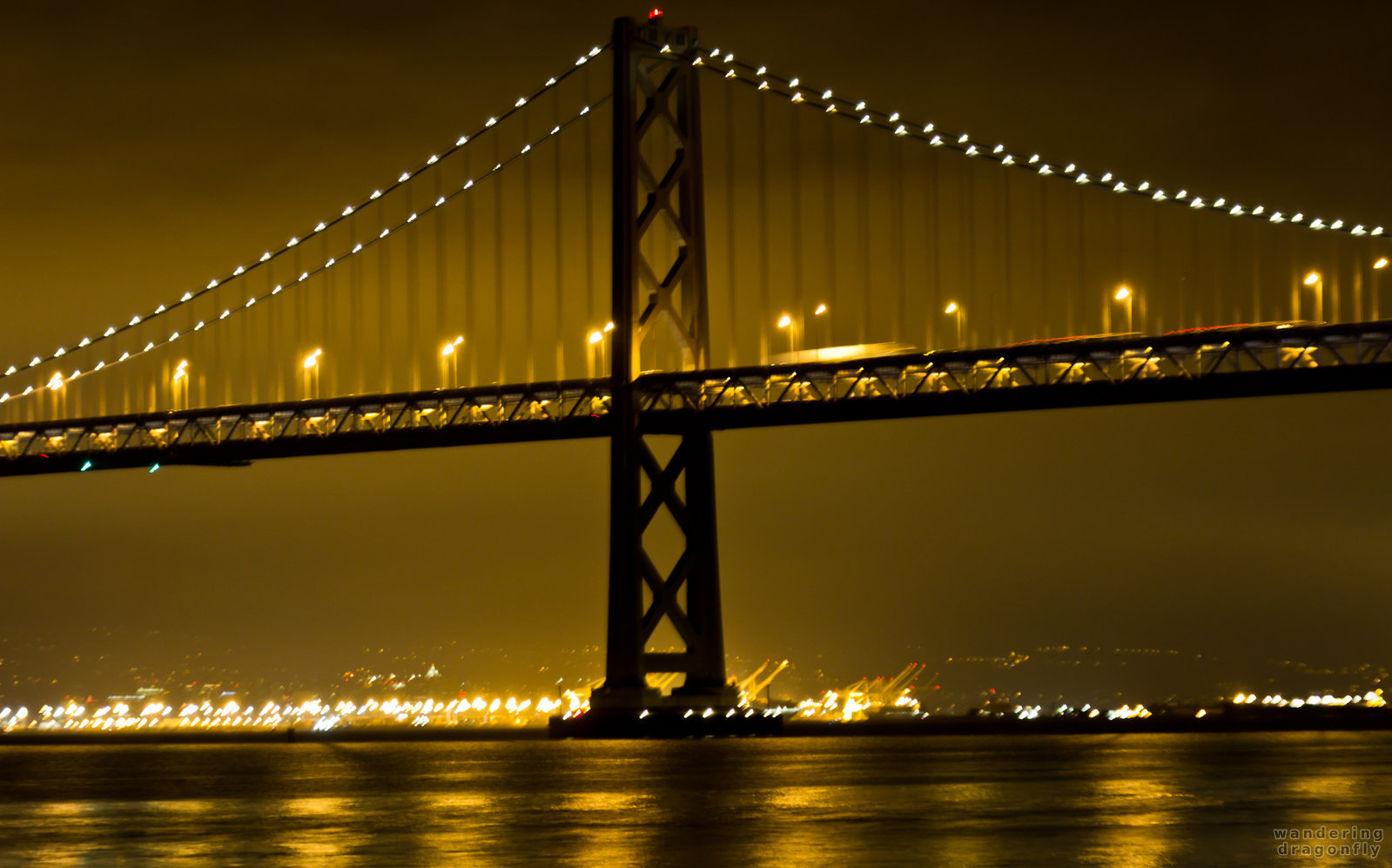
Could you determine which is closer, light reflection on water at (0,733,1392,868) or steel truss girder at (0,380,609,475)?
light reflection on water at (0,733,1392,868)

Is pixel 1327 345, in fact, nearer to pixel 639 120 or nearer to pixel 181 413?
pixel 639 120

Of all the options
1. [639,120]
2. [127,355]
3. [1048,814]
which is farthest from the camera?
[127,355]

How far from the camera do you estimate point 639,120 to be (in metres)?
56.4

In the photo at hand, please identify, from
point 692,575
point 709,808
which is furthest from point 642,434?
point 709,808

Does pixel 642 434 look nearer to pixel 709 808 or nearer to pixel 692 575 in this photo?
pixel 692 575

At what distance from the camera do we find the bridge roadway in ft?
155

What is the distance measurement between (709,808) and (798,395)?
24.0 m

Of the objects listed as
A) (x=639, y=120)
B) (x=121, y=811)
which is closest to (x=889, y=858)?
(x=121, y=811)

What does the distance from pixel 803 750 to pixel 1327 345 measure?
17.6 metres

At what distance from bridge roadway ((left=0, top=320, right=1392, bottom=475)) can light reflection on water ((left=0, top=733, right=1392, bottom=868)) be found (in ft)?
25.8

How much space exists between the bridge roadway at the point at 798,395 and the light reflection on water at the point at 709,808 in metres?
7.87

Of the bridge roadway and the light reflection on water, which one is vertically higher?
the bridge roadway

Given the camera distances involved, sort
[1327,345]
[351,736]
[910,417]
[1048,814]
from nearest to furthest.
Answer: [1048,814] → [1327,345] → [910,417] → [351,736]

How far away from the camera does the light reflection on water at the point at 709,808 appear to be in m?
24.1
